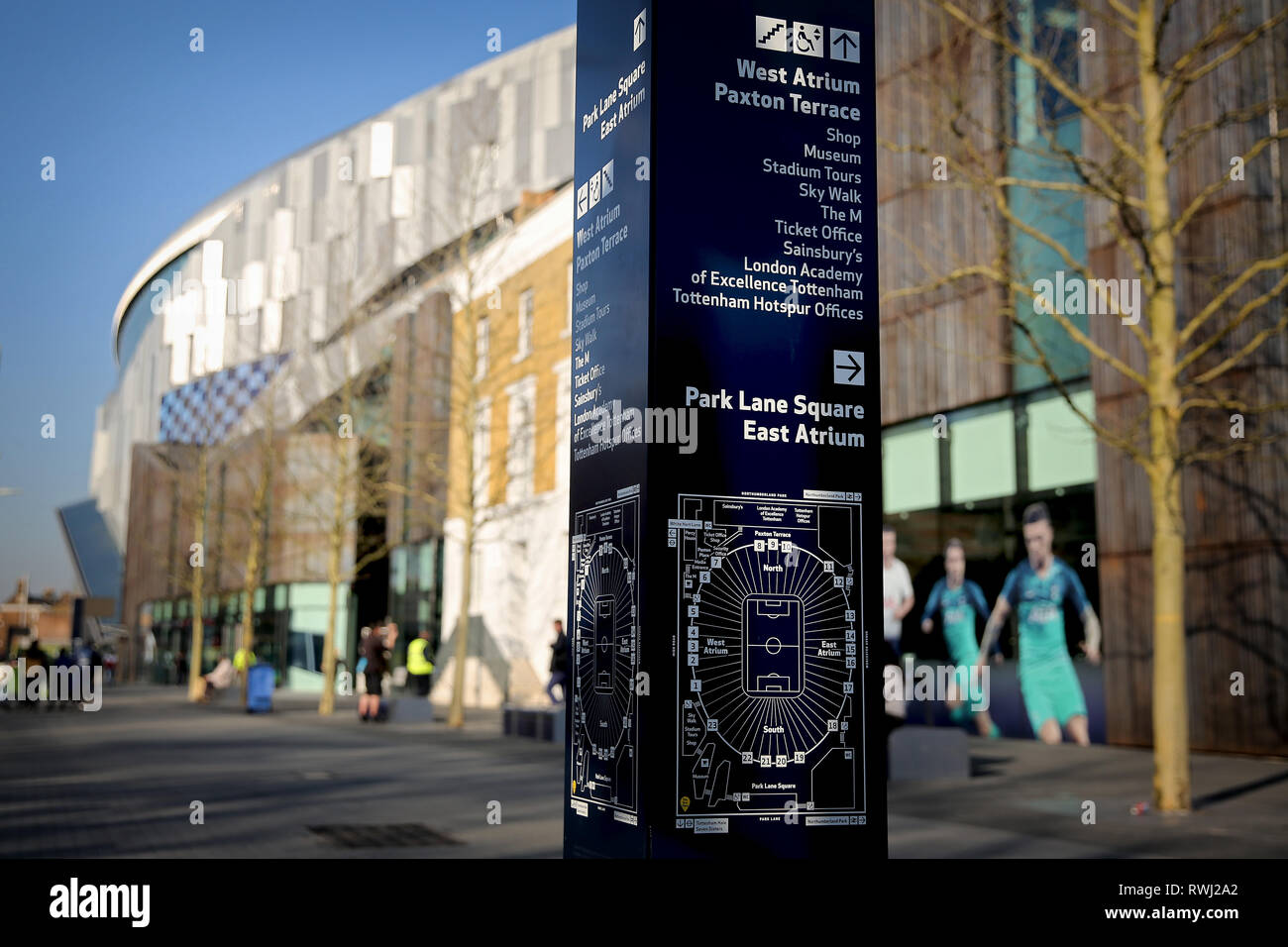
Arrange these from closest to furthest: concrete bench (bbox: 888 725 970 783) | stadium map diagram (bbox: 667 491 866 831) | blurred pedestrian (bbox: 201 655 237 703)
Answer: stadium map diagram (bbox: 667 491 866 831)
concrete bench (bbox: 888 725 970 783)
blurred pedestrian (bbox: 201 655 237 703)

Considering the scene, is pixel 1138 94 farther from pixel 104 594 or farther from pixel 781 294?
pixel 104 594

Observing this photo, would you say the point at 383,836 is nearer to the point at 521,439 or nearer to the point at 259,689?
the point at 521,439

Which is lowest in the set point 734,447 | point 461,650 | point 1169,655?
point 461,650

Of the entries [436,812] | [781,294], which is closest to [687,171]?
[781,294]

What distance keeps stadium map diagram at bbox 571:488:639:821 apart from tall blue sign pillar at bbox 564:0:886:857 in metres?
0.02

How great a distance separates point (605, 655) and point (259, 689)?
1241 inches

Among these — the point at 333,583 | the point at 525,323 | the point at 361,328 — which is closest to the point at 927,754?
the point at 333,583

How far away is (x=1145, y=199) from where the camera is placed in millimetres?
14734

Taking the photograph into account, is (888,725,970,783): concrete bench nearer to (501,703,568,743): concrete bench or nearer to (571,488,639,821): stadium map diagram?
(501,703,568,743): concrete bench

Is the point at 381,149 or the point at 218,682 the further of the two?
the point at 381,149
